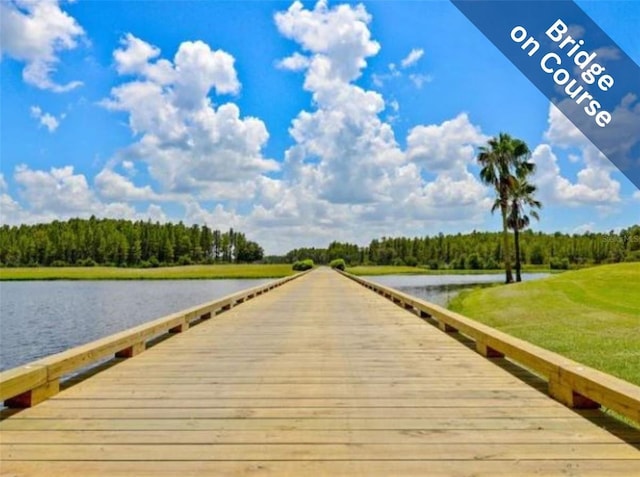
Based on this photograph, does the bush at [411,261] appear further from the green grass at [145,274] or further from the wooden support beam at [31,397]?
the wooden support beam at [31,397]

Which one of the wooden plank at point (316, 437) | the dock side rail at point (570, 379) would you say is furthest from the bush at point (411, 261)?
the wooden plank at point (316, 437)

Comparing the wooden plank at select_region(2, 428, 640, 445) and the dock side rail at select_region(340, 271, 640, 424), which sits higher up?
the dock side rail at select_region(340, 271, 640, 424)

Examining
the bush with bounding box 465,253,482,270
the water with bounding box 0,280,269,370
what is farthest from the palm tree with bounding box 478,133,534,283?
the bush with bounding box 465,253,482,270

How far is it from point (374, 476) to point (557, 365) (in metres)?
2.27

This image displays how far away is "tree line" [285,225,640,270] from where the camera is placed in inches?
4315

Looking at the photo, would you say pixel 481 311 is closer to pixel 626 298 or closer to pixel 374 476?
pixel 626 298

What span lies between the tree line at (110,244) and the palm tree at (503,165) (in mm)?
84409

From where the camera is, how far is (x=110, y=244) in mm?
109062

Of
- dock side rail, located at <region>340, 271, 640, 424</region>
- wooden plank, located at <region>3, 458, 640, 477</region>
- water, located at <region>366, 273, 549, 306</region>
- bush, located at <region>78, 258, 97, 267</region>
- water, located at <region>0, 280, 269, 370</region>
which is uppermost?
bush, located at <region>78, 258, 97, 267</region>

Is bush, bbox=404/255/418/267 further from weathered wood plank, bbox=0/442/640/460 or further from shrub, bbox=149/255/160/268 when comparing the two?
weathered wood plank, bbox=0/442/640/460

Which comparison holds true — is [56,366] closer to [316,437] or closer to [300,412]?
[300,412]

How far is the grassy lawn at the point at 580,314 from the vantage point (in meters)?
9.18

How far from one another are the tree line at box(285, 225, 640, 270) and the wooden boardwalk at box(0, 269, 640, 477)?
9109 centimetres

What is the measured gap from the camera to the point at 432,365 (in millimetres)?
6188
